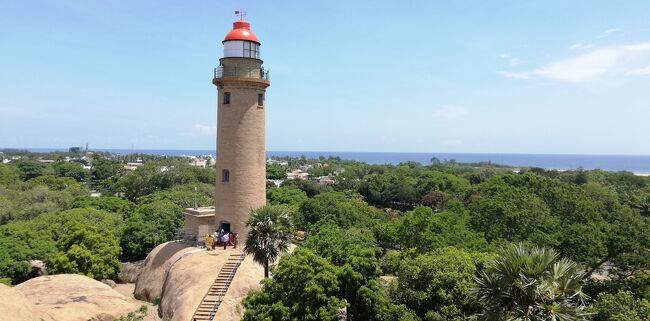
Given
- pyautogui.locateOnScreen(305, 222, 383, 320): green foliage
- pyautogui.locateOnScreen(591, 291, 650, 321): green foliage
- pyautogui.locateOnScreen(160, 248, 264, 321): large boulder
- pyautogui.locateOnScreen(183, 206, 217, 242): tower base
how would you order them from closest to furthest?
pyautogui.locateOnScreen(591, 291, 650, 321): green foliage, pyautogui.locateOnScreen(305, 222, 383, 320): green foliage, pyautogui.locateOnScreen(160, 248, 264, 321): large boulder, pyautogui.locateOnScreen(183, 206, 217, 242): tower base

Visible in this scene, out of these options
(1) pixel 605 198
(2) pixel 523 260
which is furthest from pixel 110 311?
(1) pixel 605 198

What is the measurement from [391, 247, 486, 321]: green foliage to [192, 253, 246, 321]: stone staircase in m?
8.68

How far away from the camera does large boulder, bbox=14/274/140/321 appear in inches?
793

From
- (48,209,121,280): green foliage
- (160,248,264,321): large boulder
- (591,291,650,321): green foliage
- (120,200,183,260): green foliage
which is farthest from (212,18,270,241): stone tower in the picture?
(591,291,650,321): green foliage

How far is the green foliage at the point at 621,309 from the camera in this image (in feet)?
54.5

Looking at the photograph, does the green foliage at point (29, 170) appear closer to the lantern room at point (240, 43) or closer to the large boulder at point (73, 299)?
the large boulder at point (73, 299)

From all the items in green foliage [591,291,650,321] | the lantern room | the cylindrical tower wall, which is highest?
the lantern room

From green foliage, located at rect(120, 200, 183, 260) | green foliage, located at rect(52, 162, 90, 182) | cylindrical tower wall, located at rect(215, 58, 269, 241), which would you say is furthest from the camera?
green foliage, located at rect(52, 162, 90, 182)

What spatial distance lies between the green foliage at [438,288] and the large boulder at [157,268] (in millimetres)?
13847

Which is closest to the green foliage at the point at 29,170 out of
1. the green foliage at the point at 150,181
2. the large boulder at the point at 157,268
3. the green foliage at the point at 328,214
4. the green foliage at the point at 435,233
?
the green foliage at the point at 150,181

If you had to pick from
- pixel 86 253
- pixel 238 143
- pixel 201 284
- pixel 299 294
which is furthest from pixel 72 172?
pixel 299 294

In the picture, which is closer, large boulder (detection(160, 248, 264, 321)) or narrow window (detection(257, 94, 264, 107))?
large boulder (detection(160, 248, 264, 321))

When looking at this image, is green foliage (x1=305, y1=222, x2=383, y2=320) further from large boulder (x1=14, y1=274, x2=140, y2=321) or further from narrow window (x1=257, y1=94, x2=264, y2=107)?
narrow window (x1=257, y1=94, x2=264, y2=107)

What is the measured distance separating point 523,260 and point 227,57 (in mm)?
20653
